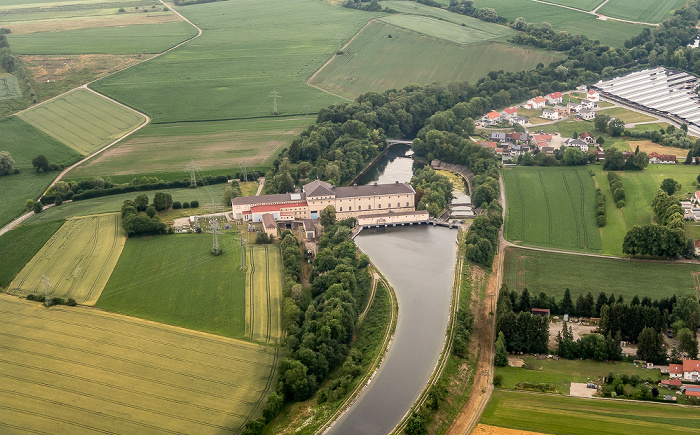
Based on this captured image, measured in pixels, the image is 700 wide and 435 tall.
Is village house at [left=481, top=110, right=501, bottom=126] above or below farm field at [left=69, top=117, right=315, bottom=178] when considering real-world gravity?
above

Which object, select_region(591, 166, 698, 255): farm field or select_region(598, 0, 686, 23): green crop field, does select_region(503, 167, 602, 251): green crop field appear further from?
select_region(598, 0, 686, 23): green crop field

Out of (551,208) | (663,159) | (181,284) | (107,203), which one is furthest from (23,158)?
(663,159)

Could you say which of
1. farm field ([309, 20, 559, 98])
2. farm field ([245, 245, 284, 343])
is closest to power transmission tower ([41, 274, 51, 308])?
farm field ([245, 245, 284, 343])

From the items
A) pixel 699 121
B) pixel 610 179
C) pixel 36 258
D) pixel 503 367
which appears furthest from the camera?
pixel 699 121

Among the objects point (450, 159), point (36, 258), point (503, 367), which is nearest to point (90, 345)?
point (36, 258)

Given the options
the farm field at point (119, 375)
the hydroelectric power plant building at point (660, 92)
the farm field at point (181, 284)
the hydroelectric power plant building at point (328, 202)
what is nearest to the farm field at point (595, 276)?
the hydroelectric power plant building at point (328, 202)

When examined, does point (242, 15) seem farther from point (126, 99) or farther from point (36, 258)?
point (36, 258)

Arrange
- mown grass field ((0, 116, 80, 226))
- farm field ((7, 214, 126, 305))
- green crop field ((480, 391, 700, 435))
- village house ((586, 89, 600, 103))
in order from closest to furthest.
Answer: green crop field ((480, 391, 700, 435)) < farm field ((7, 214, 126, 305)) < mown grass field ((0, 116, 80, 226)) < village house ((586, 89, 600, 103))
